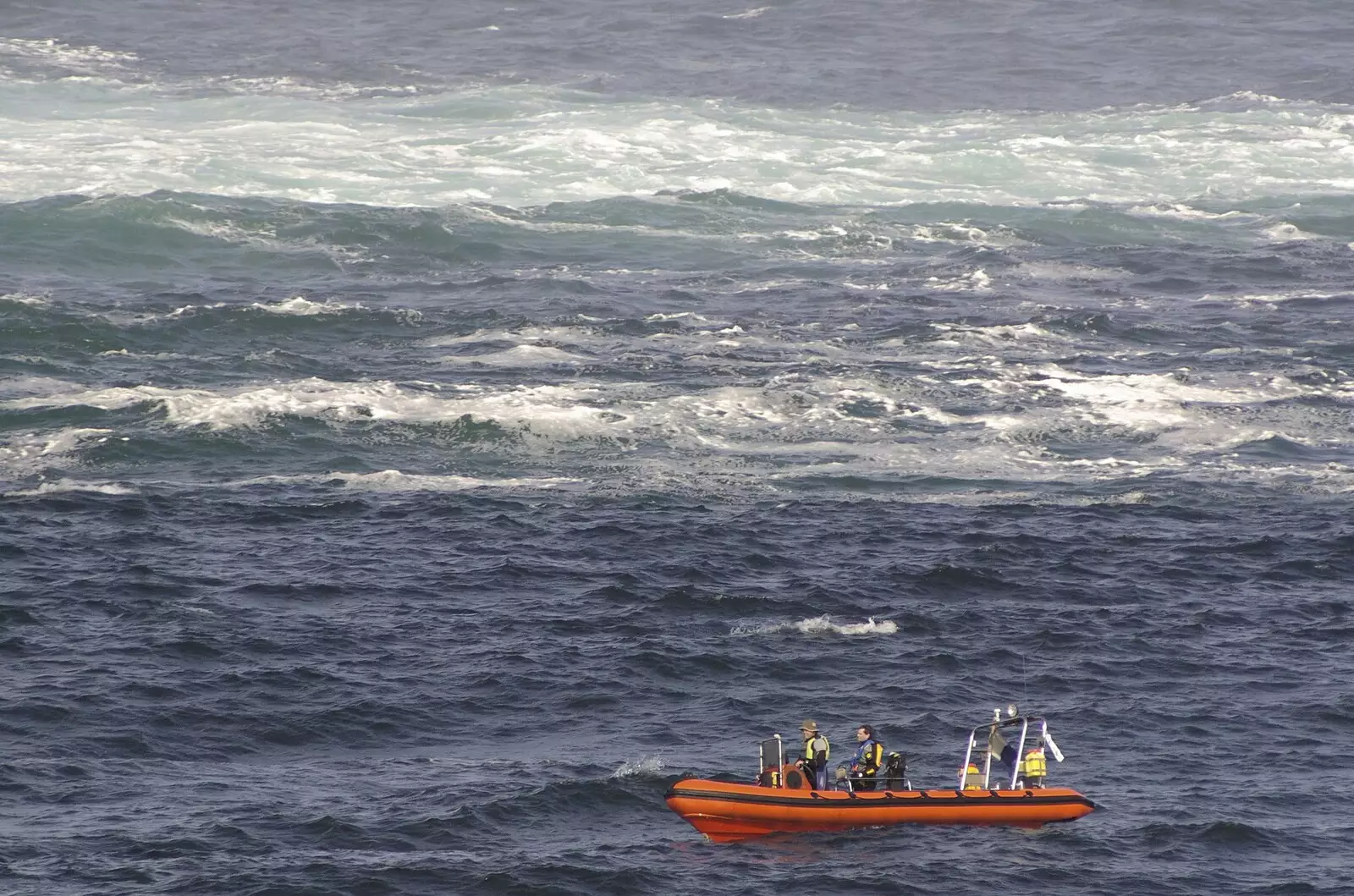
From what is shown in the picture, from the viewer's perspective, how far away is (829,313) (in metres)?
104

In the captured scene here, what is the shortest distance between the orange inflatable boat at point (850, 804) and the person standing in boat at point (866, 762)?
0.20ft

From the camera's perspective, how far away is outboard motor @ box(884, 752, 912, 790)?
158 ft

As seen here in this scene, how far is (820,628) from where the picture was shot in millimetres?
61562

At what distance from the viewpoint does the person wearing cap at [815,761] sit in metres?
48.2

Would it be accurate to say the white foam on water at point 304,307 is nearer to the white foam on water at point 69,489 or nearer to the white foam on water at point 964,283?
Result: the white foam on water at point 69,489

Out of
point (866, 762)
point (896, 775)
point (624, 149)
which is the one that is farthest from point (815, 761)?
point (624, 149)

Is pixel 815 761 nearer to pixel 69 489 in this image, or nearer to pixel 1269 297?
pixel 69 489

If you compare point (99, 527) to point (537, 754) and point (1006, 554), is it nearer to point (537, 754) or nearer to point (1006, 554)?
point (537, 754)

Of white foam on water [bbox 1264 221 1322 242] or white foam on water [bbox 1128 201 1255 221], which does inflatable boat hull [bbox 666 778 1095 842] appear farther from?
white foam on water [bbox 1128 201 1255 221]

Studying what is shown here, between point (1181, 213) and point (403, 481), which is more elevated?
point (1181, 213)

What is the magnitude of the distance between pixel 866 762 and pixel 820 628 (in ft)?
43.1

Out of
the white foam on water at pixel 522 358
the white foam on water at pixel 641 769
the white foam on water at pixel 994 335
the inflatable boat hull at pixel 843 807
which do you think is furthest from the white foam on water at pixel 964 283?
the inflatable boat hull at pixel 843 807

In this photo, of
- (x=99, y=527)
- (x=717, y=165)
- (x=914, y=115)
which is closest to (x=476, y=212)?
(x=717, y=165)

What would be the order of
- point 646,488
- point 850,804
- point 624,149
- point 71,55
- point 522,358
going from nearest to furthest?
point 850,804 < point 646,488 < point 522,358 < point 624,149 < point 71,55
